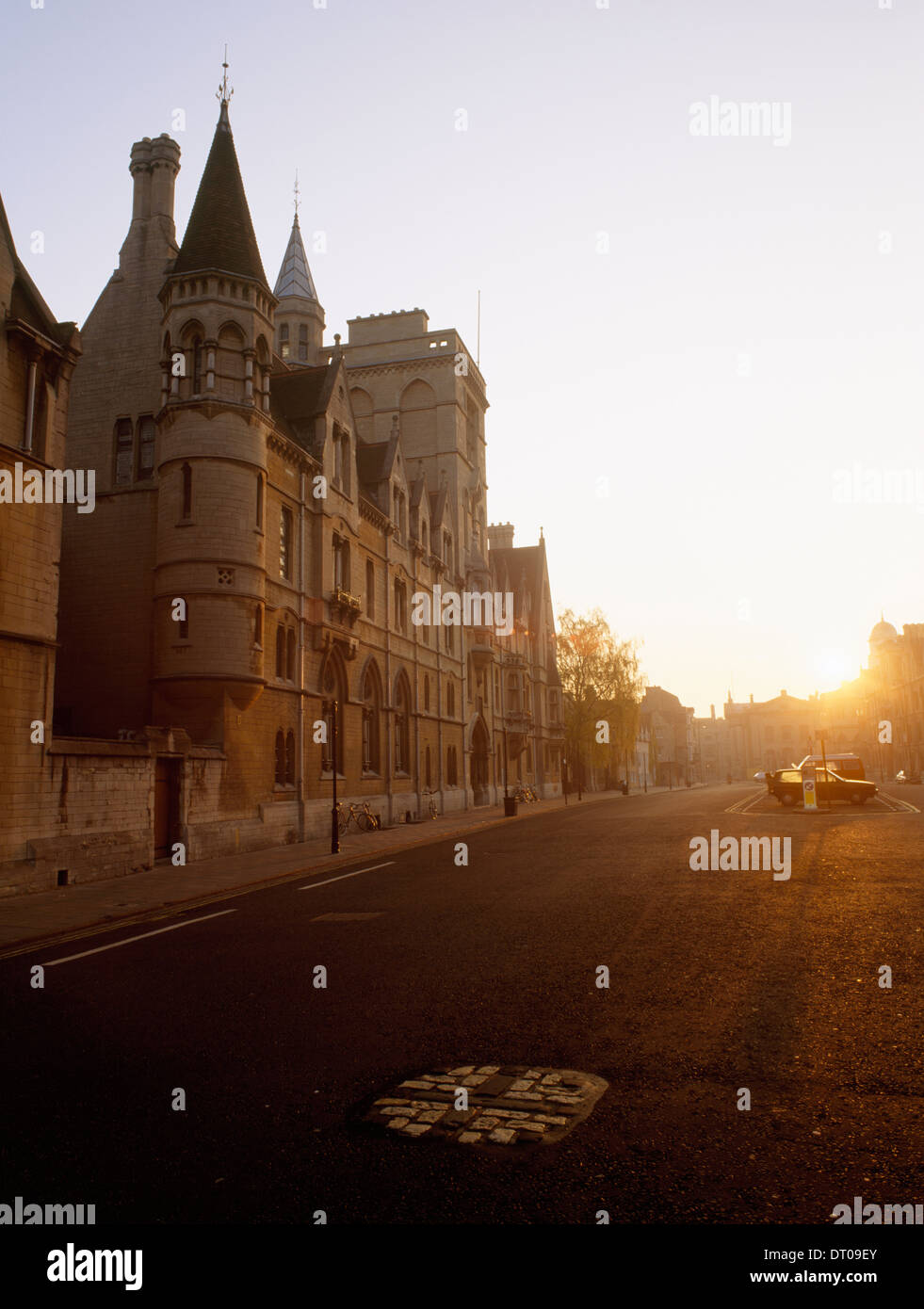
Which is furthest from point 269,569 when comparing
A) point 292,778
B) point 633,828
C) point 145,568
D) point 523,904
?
point 523,904

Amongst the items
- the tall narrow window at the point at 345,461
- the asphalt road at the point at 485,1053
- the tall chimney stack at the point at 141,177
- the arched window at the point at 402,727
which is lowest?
the asphalt road at the point at 485,1053

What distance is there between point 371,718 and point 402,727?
4.27 m

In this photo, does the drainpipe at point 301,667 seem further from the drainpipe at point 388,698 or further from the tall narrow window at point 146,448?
the drainpipe at point 388,698

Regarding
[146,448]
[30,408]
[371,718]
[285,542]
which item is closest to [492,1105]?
[30,408]

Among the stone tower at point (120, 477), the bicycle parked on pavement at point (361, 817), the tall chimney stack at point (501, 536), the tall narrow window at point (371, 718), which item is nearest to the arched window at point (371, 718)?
the tall narrow window at point (371, 718)

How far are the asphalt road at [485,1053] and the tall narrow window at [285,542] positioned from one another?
15.8m

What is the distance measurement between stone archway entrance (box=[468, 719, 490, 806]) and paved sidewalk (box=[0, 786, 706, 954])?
2393cm

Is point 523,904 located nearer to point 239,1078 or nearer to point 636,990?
point 636,990

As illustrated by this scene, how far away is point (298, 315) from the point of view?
46.9 m

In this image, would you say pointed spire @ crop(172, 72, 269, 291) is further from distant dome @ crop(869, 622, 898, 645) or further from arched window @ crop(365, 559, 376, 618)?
distant dome @ crop(869, 622, 898, 645)

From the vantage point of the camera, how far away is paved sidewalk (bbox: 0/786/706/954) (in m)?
12.4

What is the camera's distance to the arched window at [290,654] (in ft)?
87.6

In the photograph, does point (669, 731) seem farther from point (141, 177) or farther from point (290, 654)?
point (141, 177)

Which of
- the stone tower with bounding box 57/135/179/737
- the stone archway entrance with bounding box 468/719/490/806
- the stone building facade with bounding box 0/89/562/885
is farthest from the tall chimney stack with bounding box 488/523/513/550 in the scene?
the stone tower with bounding box 57/135/179/737
